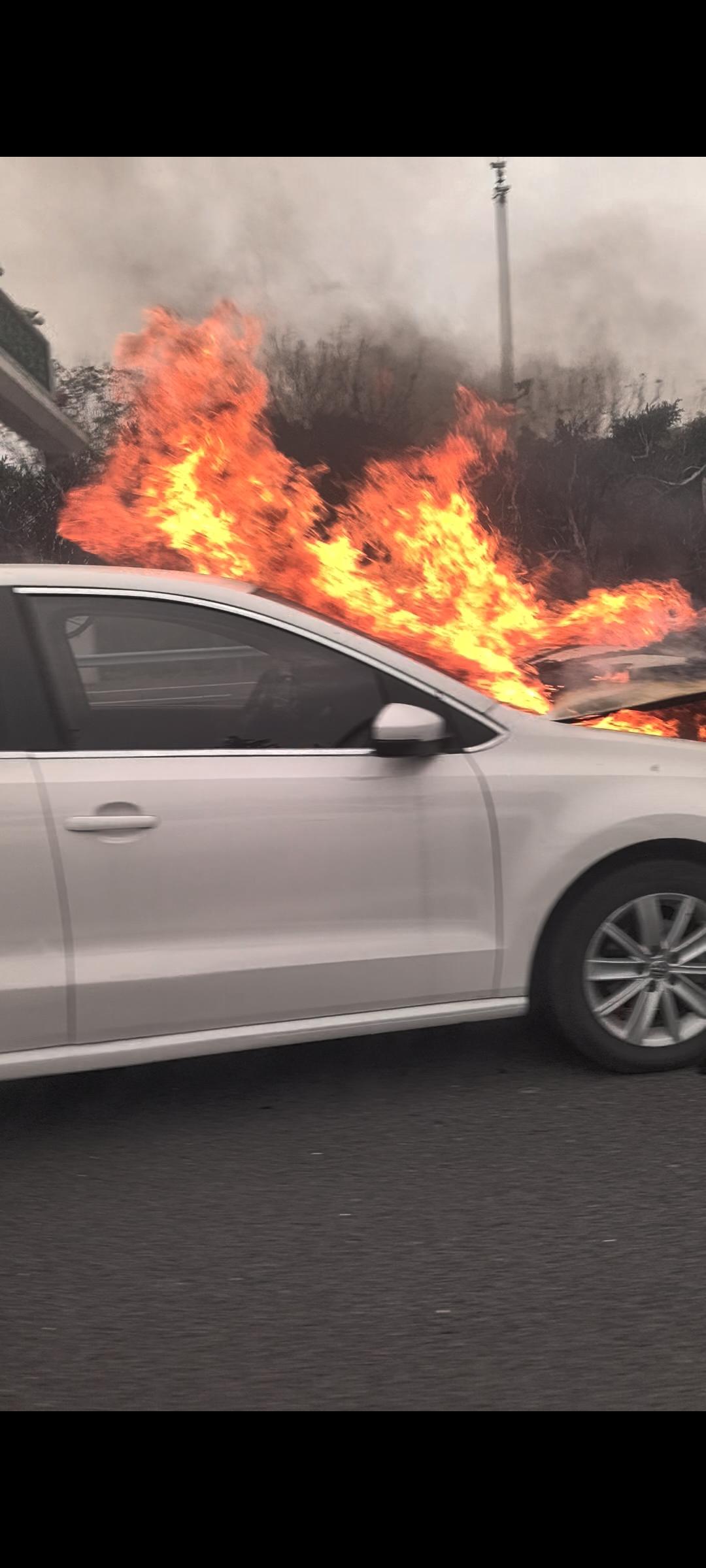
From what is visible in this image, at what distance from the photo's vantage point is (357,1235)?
13.8 feet

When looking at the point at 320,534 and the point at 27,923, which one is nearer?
the point at 27,923

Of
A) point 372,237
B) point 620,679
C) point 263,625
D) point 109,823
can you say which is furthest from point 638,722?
point 109,823

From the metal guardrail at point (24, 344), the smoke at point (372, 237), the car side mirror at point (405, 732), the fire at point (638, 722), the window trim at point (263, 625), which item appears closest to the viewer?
the window trim at point (263, 625)

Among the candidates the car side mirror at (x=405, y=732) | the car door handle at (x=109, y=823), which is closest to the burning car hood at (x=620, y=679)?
the car side mirror at (x=405, y=732)

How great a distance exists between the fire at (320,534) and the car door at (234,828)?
20.3 feet

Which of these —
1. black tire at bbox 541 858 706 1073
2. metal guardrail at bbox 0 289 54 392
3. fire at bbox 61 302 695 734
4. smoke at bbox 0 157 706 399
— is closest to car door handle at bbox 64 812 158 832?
black tire at bbox 541 858 706 1073

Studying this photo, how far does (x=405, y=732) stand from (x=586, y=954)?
92 centimetres

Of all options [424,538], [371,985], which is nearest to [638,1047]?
[371,985]

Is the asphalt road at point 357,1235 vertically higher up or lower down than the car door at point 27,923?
lower down

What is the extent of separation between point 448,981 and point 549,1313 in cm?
158

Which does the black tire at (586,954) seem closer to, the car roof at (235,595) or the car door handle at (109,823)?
the car roof at (235,595)

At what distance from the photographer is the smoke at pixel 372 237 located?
45.3 feet

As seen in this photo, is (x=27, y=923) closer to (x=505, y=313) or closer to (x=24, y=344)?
(x=505, y=313)
